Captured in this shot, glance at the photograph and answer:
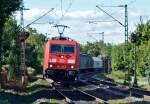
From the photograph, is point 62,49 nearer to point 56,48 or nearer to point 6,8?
point 56,48

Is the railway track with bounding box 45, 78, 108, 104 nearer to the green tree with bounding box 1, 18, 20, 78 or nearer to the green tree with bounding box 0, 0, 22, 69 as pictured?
the green tree with bounding box 0, 0, 22, 69

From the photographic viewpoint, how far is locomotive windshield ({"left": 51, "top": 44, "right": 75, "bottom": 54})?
41906 millimetres

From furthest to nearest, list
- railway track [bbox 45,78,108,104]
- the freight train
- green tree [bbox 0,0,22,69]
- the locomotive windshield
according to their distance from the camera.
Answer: the locomotive windshield → the freight train → green tree [bbox 0,0,22,69] → railway track [bbox 45,78,108,104]

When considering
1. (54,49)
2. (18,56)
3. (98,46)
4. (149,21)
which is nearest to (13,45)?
(18,56)

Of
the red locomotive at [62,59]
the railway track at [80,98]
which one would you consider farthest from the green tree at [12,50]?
the railway track at [80,98]

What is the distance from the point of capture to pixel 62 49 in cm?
4209

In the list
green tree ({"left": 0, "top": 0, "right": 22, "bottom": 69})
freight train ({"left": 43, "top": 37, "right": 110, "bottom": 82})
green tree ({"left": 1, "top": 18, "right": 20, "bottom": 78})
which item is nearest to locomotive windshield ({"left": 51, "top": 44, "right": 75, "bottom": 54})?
freight train ({"left": 43, "top": 37, "right": 110, "bottom": 82})

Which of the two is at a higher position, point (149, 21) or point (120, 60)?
point (149, 21)

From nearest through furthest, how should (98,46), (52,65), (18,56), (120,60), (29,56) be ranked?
(52,65) < (18,56) < (29,56) < (120,60) < (98,46)

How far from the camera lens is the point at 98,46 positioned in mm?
162375

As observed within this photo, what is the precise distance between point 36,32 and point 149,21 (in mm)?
47969

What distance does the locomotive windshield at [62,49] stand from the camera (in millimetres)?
41906

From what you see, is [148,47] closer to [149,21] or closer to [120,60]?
[149,21]

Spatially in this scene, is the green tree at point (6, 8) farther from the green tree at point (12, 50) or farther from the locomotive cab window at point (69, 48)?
the green tree at point (12, 50)
